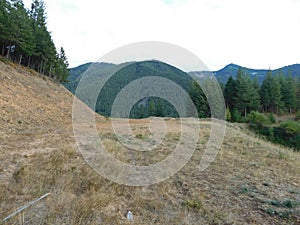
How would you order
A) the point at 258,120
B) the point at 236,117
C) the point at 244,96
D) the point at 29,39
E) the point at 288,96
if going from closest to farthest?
the point at 29,39
the point at 258,120
the point at 236,117
the point at 244,96
the point at 288,96

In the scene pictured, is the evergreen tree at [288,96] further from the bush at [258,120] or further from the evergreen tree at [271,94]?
the bush at [258,120]

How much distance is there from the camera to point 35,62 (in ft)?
117

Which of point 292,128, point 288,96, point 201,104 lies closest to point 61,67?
point 201,104

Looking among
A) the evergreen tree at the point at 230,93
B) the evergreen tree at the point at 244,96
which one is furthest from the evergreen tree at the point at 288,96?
the evergreen tree at the point at 230,93

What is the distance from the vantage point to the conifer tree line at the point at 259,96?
135ft

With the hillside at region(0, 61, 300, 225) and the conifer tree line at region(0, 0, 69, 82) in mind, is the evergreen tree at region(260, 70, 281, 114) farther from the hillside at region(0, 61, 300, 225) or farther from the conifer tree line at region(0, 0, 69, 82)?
the hillside at region(0, 61, 300, 225)

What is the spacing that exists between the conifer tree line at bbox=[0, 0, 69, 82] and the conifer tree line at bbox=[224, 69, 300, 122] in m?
29.6

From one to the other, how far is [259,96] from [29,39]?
3895 cm

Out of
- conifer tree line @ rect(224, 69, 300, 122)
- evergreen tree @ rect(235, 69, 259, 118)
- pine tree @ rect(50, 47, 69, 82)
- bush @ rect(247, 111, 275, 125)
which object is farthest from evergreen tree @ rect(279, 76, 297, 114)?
pine tree @ rect(50, 47, 69, 82)

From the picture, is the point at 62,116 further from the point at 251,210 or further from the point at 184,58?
the point at 251,210

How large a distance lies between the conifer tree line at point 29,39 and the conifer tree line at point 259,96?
29.6m

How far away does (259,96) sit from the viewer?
44.2 meters

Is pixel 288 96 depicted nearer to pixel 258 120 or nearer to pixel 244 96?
pixel 244 96

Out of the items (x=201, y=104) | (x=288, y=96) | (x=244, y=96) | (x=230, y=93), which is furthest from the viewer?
(x=288, y=96)
